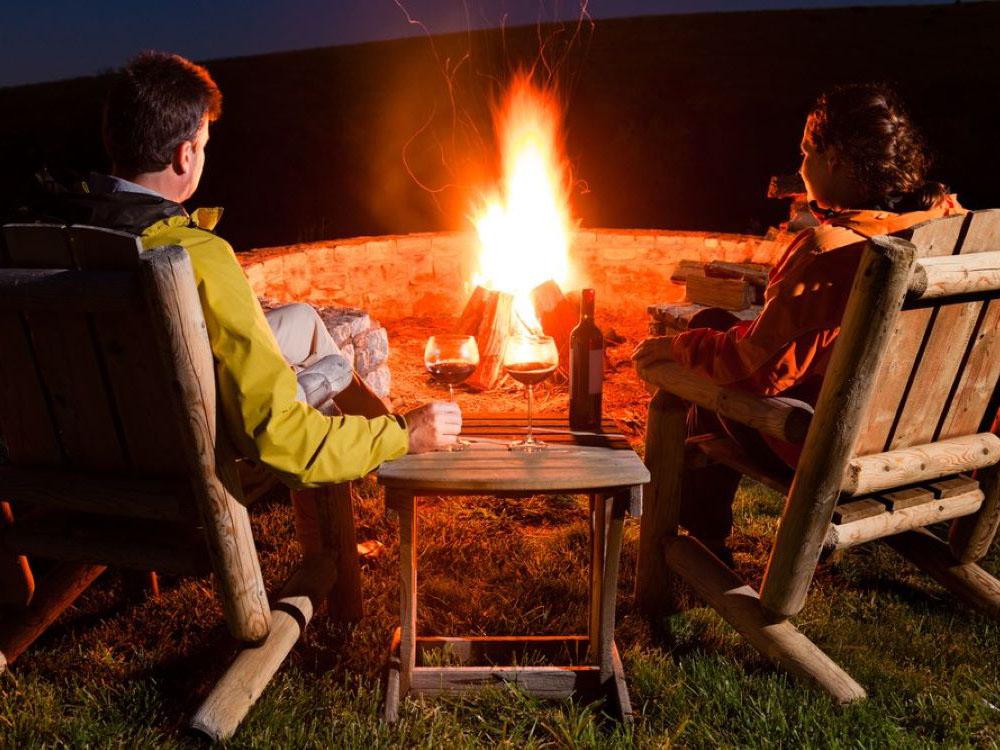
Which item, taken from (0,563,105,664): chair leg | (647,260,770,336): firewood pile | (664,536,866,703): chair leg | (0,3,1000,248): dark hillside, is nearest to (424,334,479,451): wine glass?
(664,536,866,703): chair leg

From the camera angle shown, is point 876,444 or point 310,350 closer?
point 876,444

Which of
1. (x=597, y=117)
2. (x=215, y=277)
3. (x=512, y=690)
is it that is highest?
(x=597, y=117)

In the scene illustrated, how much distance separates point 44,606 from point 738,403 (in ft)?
7.65

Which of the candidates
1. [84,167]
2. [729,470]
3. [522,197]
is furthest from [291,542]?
[84,167]

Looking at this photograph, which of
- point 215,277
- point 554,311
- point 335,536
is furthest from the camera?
point 554,311

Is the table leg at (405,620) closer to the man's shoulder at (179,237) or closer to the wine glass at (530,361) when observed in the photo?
the wine glass at (530,361)

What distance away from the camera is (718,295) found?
4.88 m

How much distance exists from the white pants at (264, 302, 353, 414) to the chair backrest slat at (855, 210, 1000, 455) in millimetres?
1631

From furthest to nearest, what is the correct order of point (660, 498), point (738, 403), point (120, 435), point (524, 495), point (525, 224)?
point (525, 224)
point (660, 498)
point (738, 403)
point (524, 495)
point (120, 435)

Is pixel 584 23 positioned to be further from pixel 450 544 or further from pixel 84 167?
pixel 450 544

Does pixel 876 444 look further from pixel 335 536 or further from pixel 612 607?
pixel 335 536

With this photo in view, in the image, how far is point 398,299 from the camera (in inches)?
244

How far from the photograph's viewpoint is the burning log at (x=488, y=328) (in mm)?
4812

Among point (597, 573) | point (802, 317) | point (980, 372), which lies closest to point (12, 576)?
point (597, 573)
